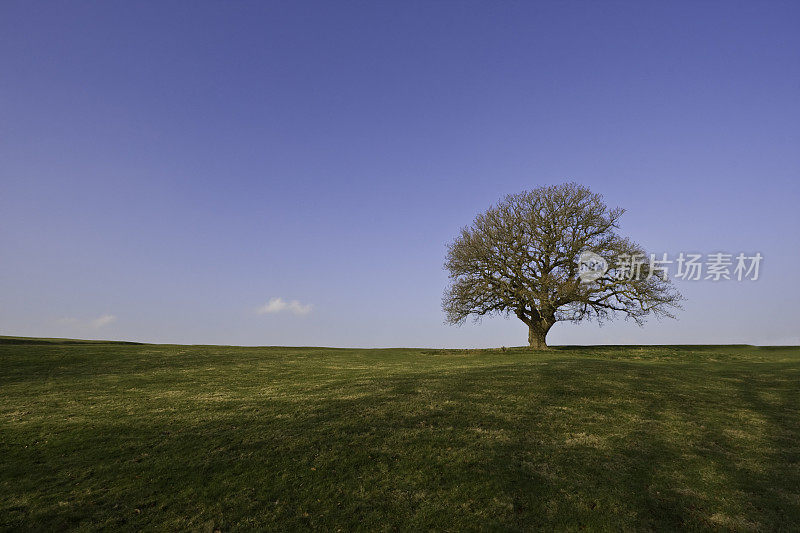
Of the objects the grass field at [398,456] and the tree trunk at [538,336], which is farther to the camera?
the tree trunk at [538,336]

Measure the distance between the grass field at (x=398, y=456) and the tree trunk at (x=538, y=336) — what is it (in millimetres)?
23373

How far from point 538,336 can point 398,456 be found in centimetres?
3610

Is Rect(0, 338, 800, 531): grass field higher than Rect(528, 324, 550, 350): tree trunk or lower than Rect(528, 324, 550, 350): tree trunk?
lower

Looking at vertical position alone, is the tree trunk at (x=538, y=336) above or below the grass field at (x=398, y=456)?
above

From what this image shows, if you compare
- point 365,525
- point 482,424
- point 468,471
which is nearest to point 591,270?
point 482,424

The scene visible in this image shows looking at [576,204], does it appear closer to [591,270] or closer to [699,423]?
[591,270]

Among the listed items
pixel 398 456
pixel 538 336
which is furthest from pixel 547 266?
pixel 398 456

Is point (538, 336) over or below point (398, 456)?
over

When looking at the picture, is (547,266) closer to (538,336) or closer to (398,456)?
(538,336)

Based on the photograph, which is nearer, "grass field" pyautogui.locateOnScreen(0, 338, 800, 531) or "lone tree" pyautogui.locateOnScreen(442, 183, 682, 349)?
"grass field" pyautogui.locateOnScreen(0, 338, 800, 531)

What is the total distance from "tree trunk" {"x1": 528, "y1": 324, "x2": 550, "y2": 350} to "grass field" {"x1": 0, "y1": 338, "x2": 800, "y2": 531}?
23373mm

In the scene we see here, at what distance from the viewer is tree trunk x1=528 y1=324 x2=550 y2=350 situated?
4200 centimetres

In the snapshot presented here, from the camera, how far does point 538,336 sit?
4231cm

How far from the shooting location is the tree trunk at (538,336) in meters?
42.0
